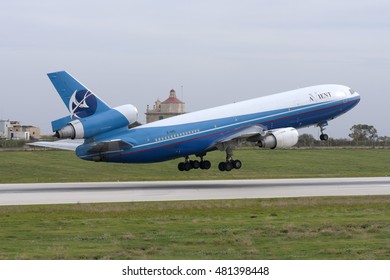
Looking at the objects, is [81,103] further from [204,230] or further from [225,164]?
[204,230]

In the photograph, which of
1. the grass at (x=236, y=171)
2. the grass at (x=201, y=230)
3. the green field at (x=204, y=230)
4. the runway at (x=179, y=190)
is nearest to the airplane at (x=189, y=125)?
the runway at (x=179, y=190)

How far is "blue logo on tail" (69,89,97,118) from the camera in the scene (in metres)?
53.7

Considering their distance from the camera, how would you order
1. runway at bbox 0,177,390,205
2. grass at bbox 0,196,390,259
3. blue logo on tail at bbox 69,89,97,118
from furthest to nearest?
blue logo on tail at bbox 69,89,97,118 → runway at bbox 0,177,390,205 → grass at bbox 0,196,390,259

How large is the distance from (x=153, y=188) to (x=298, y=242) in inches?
1146

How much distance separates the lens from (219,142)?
61312 mm

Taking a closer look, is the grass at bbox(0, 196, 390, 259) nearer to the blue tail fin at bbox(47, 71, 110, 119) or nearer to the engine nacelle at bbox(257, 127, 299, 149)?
the blue tail fin at bbox(47, 71, 110, 119)

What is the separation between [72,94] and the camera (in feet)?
177

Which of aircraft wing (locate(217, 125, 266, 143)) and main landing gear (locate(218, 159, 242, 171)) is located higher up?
aircraft wing (locate(217, 125, 266, 143))

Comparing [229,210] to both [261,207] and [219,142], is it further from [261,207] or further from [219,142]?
[219,142]

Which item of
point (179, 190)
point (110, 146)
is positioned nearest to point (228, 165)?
point (179, 190)

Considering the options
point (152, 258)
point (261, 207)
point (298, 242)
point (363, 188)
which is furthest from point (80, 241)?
point (363, 188)

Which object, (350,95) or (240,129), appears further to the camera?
(350,95)

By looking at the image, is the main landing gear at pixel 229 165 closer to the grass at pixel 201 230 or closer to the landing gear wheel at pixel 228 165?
the landing gear wheel at pixel 228 165

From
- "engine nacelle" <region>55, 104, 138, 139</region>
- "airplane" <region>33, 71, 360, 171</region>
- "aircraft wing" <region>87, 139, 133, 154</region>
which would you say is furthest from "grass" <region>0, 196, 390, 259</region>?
"airplane" <region>33, 71, 360, 171</region>
